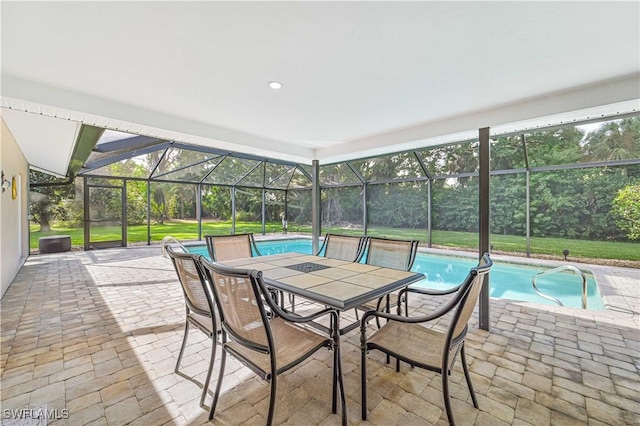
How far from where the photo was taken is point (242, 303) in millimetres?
1670

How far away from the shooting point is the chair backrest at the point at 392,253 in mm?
3156

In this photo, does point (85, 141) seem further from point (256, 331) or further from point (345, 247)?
point (256, 331)

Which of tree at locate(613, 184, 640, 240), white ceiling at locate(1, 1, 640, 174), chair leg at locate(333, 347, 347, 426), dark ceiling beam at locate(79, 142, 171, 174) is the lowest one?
chair leg at locate(333, 347, 347, 426)

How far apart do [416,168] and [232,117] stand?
7138 mm

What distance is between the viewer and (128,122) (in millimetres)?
3234

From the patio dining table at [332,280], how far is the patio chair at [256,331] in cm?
16

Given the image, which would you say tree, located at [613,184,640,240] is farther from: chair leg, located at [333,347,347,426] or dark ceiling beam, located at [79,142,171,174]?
dark ceiling beam, located at [79,142,171,174]

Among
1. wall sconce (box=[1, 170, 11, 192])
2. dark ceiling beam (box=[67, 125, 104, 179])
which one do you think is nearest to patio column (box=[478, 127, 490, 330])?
dark ceiling beam (box=[67, 125, 104, 179])

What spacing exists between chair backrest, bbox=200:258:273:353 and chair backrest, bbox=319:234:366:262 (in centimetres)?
191

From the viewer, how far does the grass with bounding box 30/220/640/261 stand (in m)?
7.40

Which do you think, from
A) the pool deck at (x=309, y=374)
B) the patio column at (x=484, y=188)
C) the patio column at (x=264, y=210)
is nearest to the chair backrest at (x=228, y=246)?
the pool deck at (x=309, y=374)

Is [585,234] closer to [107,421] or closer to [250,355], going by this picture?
[250,355]

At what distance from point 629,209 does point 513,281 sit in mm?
4237

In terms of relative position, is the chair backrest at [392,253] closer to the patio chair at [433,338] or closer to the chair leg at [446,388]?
the patio chair at [433,338]
